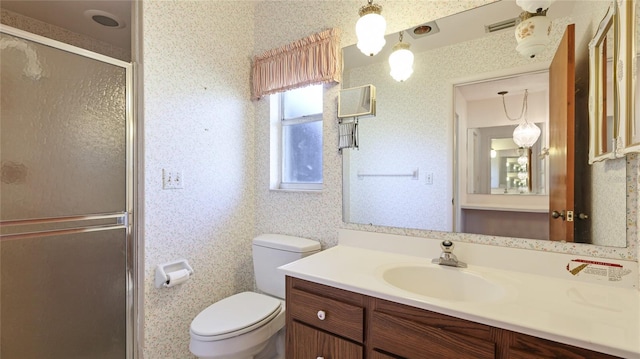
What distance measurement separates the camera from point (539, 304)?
2.90 feet

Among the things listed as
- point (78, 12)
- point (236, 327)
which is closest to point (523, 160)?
point (236, 327)

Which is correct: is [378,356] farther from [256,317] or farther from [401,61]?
[401,61]

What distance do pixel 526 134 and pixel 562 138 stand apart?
124 mm

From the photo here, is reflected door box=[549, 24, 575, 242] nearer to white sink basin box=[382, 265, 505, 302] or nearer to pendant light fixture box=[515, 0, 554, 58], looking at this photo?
pendant light fixture box=[515, 0, 554, 58]

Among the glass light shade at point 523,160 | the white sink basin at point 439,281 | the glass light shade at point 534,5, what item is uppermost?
the glass light shade at point 534,5

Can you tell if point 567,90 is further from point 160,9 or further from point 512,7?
point 160,9

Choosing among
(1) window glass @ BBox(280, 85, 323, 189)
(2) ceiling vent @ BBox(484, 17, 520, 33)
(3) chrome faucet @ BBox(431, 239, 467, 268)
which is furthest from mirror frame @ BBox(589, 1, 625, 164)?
(1) window glass @ BBox(280, 85, 323, 189)

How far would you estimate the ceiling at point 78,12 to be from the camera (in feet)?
6.23

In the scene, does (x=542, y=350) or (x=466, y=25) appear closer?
(x=542, y=350)

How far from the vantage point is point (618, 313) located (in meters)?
0.82

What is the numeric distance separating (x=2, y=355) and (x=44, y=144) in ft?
3.07

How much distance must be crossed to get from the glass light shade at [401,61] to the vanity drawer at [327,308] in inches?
44.6

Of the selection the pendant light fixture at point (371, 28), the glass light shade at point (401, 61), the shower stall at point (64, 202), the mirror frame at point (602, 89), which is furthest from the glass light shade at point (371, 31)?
the shower stall at point (64, 202)

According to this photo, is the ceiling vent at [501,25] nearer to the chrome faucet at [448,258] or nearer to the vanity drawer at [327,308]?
the chrome faucet at [448,258]
